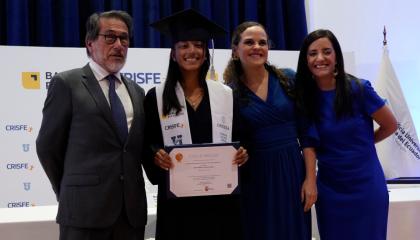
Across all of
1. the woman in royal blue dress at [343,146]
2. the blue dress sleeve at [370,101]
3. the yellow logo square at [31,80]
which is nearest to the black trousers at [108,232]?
the woman in royal blue dress at [343,146]

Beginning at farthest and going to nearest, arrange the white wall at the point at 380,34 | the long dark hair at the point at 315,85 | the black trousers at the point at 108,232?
the white wall at the point at 380,34 < the long dark hair at the point at 315,85 < the black trousers at the point at 108,232

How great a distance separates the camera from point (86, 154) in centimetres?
170

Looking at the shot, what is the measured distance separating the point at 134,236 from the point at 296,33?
4.04m

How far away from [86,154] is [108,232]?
0.31m

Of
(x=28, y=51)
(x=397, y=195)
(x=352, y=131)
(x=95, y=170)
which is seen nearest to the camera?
(x=95, y=170)

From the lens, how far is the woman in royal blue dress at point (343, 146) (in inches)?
81.7

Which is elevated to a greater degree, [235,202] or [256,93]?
[256,93]

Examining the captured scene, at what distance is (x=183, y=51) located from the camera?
6.30 feet

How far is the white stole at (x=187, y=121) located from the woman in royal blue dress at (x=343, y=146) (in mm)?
411

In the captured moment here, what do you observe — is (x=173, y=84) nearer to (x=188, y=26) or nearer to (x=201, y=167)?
(x=188, y=26)

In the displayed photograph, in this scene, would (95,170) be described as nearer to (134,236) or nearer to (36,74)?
(134,236)

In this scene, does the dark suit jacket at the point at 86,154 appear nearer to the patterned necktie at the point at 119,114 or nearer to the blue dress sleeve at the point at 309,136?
the patterned necktie at the point at 119,114

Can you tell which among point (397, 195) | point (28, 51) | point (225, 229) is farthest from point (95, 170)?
point (28, 51)

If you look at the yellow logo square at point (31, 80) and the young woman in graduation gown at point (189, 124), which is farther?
the yellow logo square at point (31, 80)
